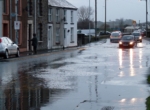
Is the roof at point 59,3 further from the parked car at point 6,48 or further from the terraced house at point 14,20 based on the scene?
the parked car at point 6,48

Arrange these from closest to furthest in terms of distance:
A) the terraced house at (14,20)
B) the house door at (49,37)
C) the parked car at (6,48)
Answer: the parked car at (6,48) < the terraced house at (14,20) < the house door at (49,37)

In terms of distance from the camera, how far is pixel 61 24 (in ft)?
186

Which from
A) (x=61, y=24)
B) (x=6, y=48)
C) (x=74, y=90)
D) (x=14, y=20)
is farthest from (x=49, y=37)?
(x=74, y=90)

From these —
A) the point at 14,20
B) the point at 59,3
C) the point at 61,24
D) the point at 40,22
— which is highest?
the point at 59,3

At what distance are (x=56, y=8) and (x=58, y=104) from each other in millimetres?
44000

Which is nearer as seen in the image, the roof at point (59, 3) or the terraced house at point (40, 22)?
the terraced house at point (40, 22)

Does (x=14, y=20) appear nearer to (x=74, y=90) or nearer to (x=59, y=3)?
(x=59, y=3)

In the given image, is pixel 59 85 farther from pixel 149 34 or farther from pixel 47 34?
pixel 149 34

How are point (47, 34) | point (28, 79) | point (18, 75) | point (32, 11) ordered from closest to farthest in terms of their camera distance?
point (28, 79) < point (18, 75) < point (32, 11) < point (47, 34)

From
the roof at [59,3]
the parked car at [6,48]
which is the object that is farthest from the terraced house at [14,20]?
the roof at [59,3]

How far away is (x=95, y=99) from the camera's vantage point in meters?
13.1

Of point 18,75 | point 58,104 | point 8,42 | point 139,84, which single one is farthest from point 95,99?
point 8,42

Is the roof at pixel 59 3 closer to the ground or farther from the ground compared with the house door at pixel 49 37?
farther from the ground

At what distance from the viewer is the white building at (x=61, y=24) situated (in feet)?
175
